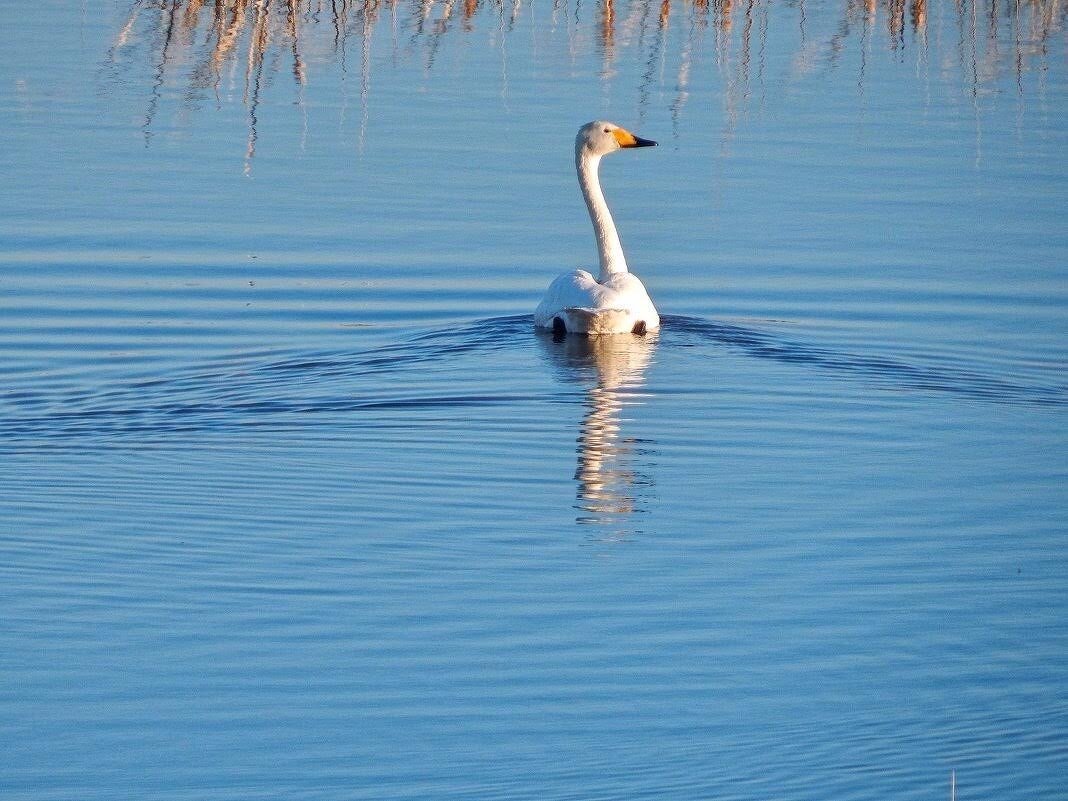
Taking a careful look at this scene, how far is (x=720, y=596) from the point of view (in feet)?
24.0

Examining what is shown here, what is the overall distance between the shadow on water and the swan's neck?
140cm

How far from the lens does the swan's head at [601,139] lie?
1424 centimetres

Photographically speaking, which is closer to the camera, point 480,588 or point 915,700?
point 915,700

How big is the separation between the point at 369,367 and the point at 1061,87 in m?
11.4

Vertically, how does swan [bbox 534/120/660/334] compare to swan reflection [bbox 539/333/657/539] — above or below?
above

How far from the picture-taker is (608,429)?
1005cm

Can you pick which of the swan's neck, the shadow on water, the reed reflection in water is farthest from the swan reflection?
the reed reflection in water

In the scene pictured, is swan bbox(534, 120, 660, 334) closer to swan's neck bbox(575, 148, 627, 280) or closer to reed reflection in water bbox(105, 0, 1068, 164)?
swan's neck bbox(575, 148, 627, 280)

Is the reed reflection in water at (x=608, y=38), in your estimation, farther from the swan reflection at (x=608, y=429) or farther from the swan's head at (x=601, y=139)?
the swan reflection at (x=608, y=429)

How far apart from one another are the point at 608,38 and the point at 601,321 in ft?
35.4

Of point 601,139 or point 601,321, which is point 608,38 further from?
point 601,321

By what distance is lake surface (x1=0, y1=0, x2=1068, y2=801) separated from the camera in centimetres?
612

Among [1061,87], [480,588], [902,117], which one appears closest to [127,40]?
[902,117]

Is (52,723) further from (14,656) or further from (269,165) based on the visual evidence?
(269,165)
